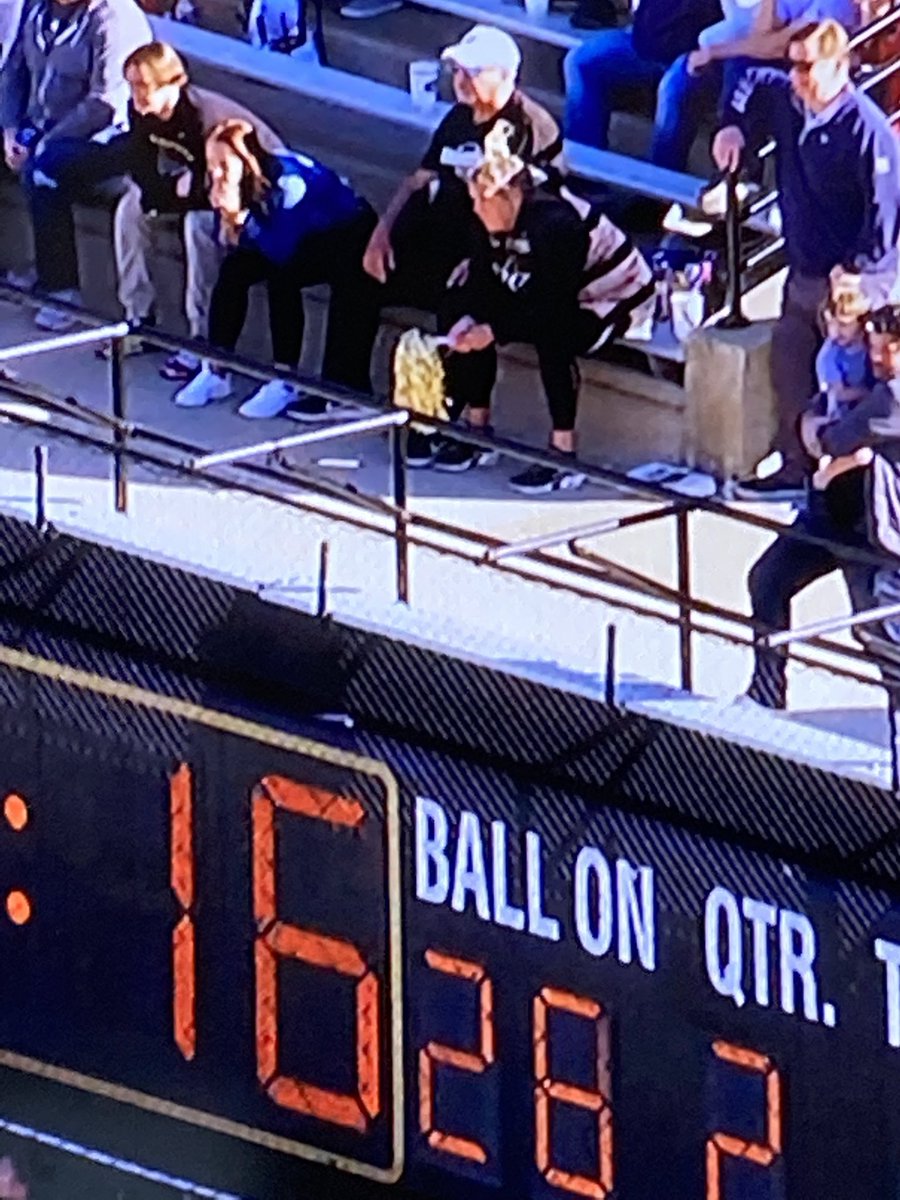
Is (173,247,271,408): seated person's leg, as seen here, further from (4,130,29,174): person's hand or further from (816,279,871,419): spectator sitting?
(816,279,871,419): spectator sitting

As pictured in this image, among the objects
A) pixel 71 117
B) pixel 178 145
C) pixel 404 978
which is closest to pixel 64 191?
pixel 71 117

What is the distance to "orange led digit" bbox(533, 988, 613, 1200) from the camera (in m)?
7.25

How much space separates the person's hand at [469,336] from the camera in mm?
8758

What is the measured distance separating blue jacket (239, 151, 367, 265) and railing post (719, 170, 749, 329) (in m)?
0.65

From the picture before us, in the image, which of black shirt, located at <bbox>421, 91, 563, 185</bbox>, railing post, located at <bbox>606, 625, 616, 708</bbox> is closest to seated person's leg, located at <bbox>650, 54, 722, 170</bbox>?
black shirt, located at <bbox>421, 91, 563, 185</bbox>

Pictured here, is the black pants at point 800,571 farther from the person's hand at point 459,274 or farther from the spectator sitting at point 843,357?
the person's hand at point 459,274

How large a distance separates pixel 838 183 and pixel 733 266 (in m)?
0.35

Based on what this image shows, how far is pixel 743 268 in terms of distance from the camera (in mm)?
8945

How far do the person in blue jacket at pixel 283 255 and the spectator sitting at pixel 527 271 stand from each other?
0.29m

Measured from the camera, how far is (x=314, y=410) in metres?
8.98

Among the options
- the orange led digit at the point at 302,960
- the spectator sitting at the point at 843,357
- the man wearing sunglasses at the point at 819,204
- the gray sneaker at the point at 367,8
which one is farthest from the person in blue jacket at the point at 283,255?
the orange led digit at the point at 302,960

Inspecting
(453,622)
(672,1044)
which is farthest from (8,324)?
(672,1044)

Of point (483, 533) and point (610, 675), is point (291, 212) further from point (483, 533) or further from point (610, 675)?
point (610, 675)

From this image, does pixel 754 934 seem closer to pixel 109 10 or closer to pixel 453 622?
pixel 453 622
